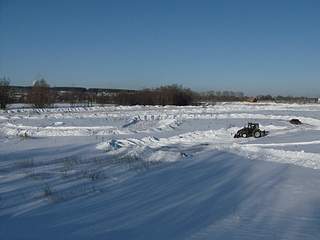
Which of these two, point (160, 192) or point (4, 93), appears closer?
point (160, 192)

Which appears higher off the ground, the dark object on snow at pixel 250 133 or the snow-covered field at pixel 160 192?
the dark object on snow at pixel 250 133

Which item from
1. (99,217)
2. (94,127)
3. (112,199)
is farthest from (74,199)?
(94,127)

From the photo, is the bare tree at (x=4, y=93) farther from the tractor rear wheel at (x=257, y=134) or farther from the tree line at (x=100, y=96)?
the tractor rear wheel at (x=257, y=134)

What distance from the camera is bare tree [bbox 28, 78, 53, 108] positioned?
273 feet

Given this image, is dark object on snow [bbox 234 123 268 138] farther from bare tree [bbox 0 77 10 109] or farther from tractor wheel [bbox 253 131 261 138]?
bare tree [bbox 0 77 10 109]

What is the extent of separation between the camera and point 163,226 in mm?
8117

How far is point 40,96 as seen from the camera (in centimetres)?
8438

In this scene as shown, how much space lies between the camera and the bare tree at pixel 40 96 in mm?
83312

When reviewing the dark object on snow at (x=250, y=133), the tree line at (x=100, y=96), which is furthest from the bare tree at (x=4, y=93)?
the dark object on snow at (x=250, y=133)

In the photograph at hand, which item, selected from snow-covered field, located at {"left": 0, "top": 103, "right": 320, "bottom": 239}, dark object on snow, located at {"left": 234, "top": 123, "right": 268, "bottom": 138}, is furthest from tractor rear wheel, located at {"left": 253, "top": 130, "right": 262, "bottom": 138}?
snow-covered field, located at {"left": 0, "top": 103, "right": 320, "bottom": 239}

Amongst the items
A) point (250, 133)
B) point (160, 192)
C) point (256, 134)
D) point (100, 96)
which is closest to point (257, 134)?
point (256, 134)

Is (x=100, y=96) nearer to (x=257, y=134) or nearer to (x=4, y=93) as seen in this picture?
(x=4, y=93)

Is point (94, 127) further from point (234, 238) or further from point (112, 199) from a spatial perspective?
point (234, 238)

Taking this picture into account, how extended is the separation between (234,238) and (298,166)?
9.99 metres
